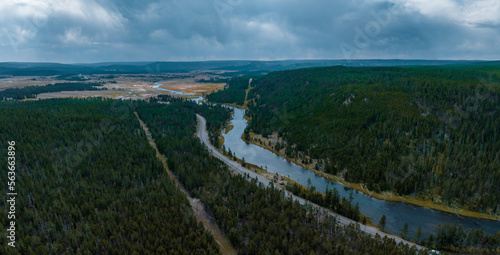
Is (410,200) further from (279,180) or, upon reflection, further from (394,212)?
(279,180)

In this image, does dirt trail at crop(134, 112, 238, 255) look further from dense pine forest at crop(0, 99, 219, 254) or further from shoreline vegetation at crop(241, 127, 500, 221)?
shoreline vegetation at crop(241, 127, 500, 221)

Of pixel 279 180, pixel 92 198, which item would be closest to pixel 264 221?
pixel 279 180

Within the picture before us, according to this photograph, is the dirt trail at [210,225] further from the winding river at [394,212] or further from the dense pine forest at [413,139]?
the dense pine forest at [413,139]

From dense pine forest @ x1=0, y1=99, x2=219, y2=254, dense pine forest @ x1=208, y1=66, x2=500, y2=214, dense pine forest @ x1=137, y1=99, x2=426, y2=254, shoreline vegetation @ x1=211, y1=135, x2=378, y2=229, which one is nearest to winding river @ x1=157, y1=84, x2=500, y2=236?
shoreline vegetation @ x1=211, y1=135, x2=378, y2=229

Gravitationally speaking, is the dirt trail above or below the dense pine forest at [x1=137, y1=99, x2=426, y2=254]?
below

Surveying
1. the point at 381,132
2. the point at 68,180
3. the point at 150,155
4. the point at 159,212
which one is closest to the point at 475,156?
the point at 381,132
